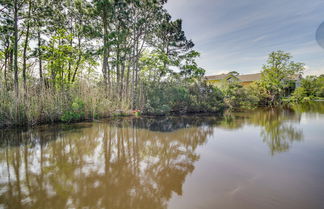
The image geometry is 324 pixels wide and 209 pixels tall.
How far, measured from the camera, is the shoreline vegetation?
616 cm

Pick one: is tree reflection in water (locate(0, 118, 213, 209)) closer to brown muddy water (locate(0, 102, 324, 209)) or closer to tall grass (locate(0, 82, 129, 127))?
brown muddy water (locate(0, 102, 324, 209))

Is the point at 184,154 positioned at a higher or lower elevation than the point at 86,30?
lower

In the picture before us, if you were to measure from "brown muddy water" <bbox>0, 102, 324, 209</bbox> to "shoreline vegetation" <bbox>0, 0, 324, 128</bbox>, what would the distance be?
8.35 ft

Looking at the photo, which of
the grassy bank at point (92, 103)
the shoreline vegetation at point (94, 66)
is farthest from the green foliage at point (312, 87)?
the grassy bank at point (92, 103)

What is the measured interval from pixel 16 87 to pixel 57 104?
4.64ft

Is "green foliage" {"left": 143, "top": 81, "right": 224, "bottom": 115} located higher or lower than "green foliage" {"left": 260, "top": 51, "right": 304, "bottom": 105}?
lower

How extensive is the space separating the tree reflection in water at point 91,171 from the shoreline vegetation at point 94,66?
8.05 ft

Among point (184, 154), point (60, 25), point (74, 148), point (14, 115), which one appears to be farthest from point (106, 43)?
point (184, 154)

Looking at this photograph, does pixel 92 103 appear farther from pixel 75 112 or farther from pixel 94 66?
pixel 94 66

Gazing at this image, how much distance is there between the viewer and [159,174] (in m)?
2.45

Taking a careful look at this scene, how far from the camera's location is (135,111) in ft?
30.1

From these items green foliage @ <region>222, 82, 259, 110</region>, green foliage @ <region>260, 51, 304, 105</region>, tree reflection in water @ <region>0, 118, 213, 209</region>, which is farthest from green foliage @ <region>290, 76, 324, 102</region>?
tree reflection in water @ <region>0, 118, 213, 209</region>

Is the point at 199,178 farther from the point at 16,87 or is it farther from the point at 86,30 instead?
the point at 86,30

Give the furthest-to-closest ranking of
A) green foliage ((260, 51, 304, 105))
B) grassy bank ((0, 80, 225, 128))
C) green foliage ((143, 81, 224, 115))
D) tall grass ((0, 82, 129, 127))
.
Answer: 1. green foliage ((260, 51, 304, 105))
2. green foliage ((143, 81, 224, 115))
3. grassy bank ((0, 80, 225, 128))
4. tall grass ((0, 82, 129, 127))
